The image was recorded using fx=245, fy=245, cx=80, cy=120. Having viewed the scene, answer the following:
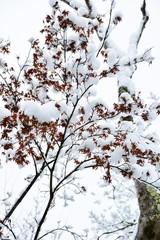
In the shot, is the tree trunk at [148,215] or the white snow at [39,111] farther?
the tree trunk at [148,215]

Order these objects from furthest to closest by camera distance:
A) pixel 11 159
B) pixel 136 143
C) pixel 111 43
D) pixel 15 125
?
pixel 111 43, pixel 11 159, pixel 136 143, pixel 15 125

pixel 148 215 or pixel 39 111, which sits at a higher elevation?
pixel 39 111

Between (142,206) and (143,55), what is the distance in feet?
Answer: 7.34

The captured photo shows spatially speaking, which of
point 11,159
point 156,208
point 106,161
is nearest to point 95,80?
point 106,161

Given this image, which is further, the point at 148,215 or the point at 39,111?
the point at 148,215

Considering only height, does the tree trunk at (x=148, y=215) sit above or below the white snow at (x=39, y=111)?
below

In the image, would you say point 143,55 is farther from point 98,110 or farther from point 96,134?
point 96,134

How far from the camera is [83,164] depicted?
2.99 metres

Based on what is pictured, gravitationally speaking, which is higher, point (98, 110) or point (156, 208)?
point (98, 110)

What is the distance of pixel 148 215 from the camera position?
11.7 ft

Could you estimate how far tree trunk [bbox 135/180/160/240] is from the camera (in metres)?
3.41

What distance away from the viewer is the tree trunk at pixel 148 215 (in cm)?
341

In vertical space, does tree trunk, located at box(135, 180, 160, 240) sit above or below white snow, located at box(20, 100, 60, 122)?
below

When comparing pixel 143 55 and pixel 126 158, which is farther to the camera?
pixel 143 55
